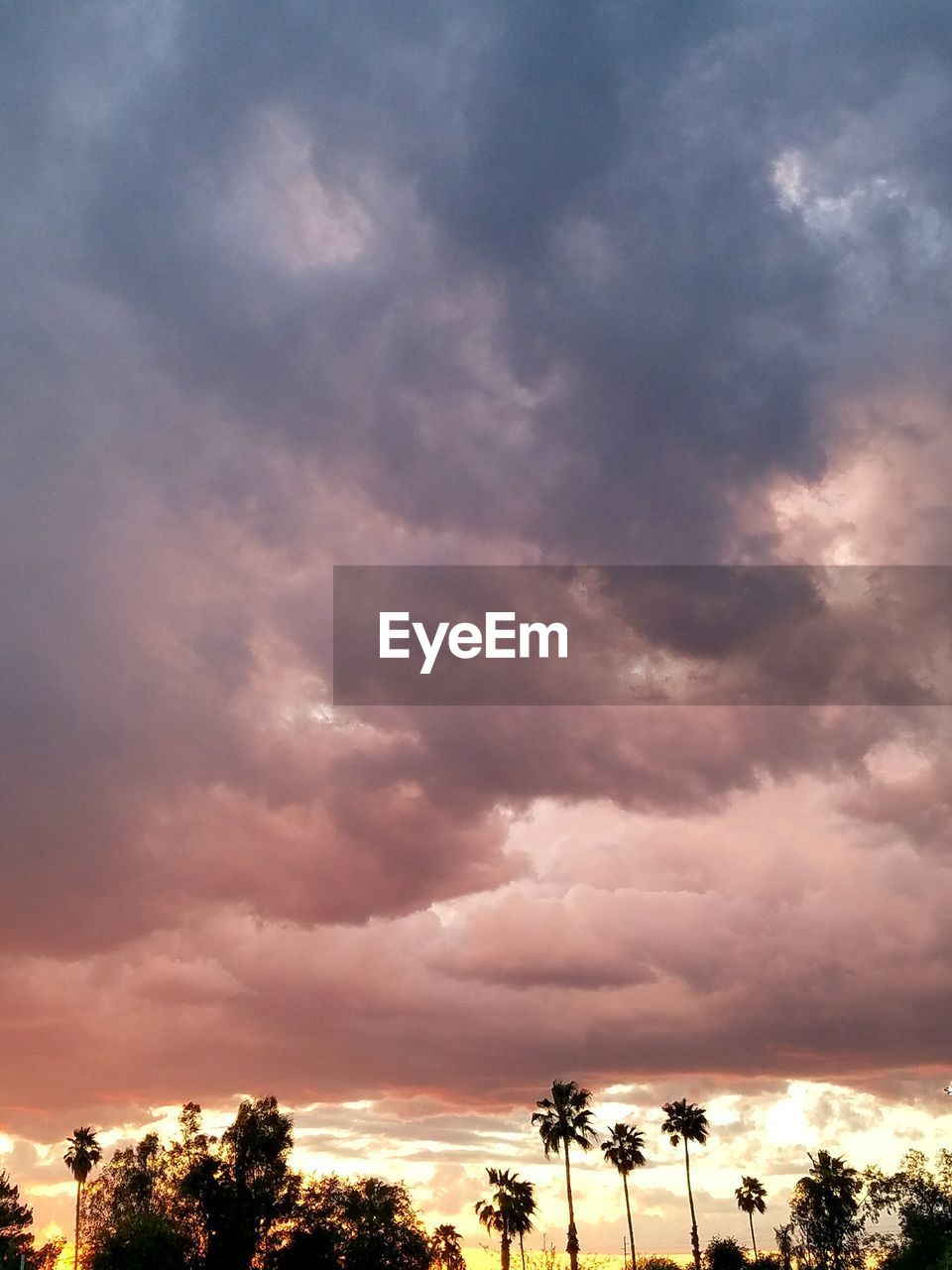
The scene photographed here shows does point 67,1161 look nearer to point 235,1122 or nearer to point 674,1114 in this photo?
point 235,1122

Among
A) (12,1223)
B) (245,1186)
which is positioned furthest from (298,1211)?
(12,1223)

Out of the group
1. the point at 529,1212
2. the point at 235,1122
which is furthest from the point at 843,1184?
the point at 235,1122

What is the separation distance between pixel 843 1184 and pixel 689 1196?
51.2 ft

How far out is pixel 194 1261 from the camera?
251 ft

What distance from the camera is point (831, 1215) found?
11731cm

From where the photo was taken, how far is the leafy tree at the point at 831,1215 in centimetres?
11662

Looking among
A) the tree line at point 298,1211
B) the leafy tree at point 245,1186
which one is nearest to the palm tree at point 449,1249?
the tree line at point 298,1211

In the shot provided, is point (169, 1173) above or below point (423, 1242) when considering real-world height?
above

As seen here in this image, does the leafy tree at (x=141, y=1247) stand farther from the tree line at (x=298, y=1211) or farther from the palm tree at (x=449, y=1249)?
the palm tree at (x=449, y=1249)

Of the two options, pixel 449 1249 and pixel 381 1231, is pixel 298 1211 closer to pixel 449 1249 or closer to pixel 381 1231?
pixel 381 1231

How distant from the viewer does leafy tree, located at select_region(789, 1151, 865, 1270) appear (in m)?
117

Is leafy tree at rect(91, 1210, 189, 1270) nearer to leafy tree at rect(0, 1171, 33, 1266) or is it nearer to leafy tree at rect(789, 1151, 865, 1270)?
leafy tree at rect(0, 1171, 33, 1266)

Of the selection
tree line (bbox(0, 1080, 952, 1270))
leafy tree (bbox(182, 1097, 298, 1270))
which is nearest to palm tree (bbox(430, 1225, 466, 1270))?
tree line (bbox(0, 1080, 952, 1270))

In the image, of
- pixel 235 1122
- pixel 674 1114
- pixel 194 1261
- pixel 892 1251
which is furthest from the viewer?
pixel 674 1114
